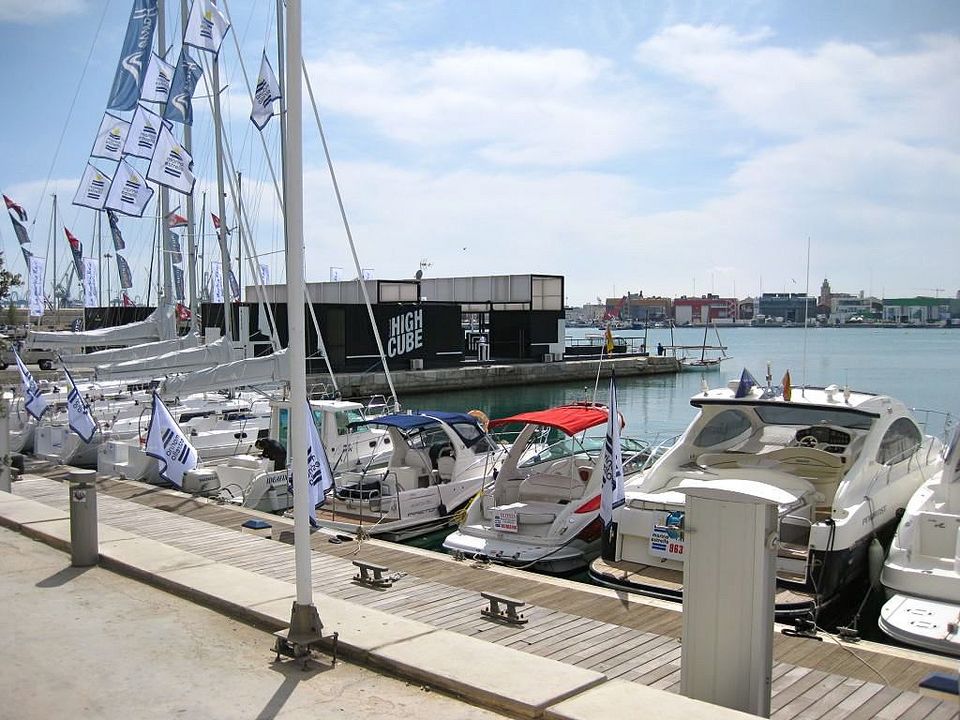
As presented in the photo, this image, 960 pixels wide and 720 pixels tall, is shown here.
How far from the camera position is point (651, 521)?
1093 cm

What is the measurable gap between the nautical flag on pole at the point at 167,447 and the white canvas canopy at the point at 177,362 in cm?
725

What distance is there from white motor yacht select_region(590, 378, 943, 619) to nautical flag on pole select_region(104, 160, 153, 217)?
1722cm

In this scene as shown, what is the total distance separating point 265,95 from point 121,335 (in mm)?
13244

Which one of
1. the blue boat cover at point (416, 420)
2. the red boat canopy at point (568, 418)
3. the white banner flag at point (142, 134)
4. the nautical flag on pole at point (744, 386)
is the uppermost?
the white banner flag at point (142, 134)

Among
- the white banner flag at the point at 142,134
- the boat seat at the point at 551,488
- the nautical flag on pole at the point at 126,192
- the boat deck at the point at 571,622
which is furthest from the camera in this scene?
the nautical flag on pole at the point at 126,192

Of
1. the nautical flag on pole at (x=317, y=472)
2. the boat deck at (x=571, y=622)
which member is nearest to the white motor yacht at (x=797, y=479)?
the boat deck at (x=571, y=622)

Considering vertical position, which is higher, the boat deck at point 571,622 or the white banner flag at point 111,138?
the white banner flag at point 111,138

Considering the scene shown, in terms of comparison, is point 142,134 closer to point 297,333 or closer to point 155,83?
point 155,83

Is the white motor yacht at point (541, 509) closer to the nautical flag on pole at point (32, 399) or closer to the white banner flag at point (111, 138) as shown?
the nautical flag on pole at point (32, 399)

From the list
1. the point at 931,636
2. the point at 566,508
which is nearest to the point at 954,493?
the point at 931,636

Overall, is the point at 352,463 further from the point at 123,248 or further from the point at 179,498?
the point at 123,248

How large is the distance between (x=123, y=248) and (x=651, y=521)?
53906 mm

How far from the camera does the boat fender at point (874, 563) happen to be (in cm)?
1100

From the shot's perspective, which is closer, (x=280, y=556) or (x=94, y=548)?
(x=94, y=548)
